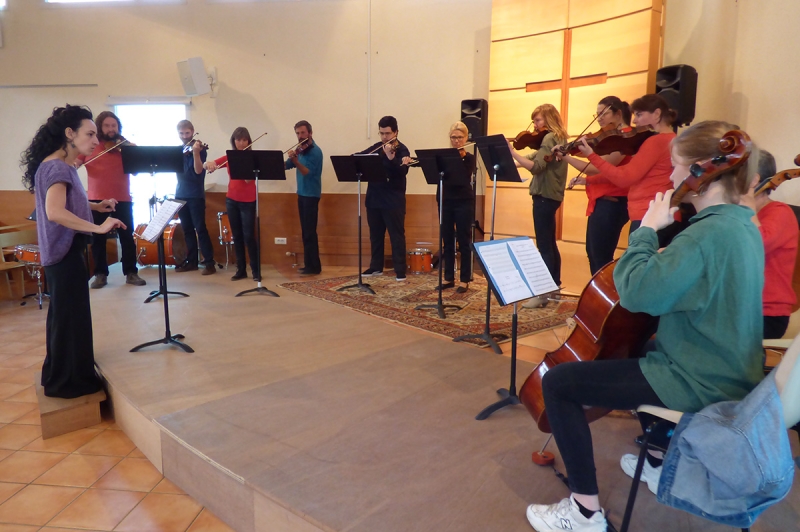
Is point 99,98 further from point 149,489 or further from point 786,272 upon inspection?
point 786,272

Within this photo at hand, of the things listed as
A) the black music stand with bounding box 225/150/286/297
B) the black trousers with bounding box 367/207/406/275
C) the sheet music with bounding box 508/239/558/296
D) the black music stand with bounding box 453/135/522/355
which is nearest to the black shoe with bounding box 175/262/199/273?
the black music stand with bounding box 225/150/286/297

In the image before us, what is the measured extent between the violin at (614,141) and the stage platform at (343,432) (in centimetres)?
141

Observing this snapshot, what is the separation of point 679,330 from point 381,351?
2.17 meters

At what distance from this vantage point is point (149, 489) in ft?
7.38

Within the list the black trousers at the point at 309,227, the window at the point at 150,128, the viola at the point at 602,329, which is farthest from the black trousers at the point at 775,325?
the window at the point at 150,128

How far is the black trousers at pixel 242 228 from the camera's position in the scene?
19.3 ft

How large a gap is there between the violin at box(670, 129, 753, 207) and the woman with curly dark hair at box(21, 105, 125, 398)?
2.58 meters

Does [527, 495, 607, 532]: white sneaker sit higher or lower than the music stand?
lower

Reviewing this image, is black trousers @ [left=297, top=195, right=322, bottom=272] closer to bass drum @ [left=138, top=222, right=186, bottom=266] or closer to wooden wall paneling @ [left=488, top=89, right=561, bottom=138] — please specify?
bass drum @ [left=138, top=222, right=186, bottom=266]

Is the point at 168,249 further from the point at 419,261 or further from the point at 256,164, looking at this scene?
the point at 419,261

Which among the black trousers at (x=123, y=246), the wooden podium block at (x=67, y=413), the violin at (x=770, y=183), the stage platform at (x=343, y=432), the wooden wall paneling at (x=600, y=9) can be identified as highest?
the wooden wall paneling at (x=600, y=9)

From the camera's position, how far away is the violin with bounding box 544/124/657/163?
345 centimetres

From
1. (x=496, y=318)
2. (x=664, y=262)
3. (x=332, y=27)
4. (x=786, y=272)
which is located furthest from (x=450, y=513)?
(x=332, y=27)

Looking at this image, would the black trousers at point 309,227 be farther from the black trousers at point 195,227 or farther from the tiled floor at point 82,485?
the tiled floor at point 82,485
